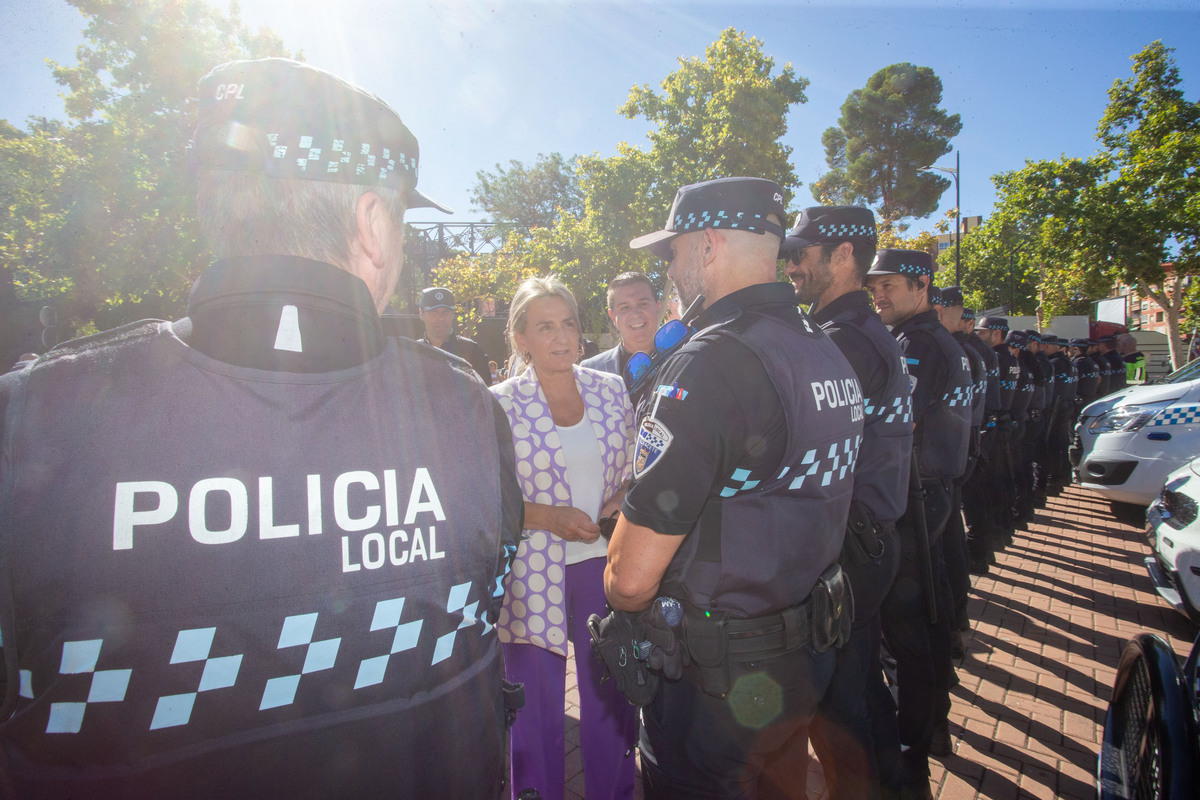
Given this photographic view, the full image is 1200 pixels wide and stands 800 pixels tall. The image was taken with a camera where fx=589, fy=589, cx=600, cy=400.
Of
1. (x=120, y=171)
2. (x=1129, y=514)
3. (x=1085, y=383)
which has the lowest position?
(x=1129, y=514)

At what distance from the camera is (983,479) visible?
588 cm

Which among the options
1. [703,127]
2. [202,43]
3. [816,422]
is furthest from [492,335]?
[816,422]

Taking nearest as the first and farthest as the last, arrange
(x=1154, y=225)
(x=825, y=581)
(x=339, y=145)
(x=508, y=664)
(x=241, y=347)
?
(x=241, y=347)
(x=339, y=145)
(x=825, y=581)
(x=508, y=664)
(x=1154, y=225)

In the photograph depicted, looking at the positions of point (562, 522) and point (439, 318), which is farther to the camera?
point (439, 318)

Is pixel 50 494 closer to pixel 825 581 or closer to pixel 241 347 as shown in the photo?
pixel 241 347

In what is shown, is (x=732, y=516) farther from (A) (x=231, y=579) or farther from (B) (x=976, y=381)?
(B) (x=976, y=381)

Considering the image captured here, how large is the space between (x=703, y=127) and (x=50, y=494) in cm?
2496

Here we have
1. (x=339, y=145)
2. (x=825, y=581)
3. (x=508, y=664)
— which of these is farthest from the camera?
(x=508, y=664)

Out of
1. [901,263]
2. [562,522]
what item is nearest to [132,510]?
[562,522]

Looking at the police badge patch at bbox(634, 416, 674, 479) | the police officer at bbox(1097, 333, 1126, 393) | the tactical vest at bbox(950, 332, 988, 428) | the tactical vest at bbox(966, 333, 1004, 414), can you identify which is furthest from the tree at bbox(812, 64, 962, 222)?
the police badge patch at bbox(634, 416, 674, 479)

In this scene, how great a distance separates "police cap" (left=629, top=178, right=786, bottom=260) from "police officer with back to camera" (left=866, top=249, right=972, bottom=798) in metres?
1.61

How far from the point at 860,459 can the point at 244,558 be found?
2.40m

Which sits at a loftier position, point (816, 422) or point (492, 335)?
point (492, 335)

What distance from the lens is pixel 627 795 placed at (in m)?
2.46
